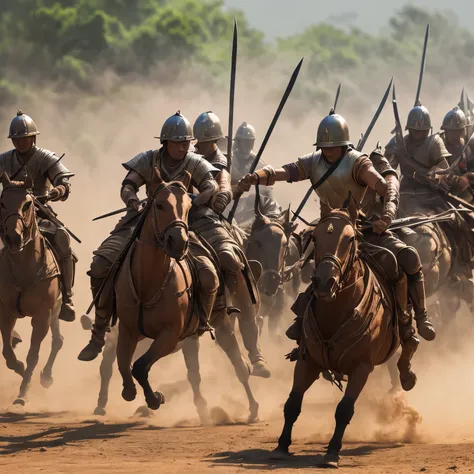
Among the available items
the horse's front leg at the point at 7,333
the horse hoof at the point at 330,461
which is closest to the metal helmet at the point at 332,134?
the horse hoof at the point at 330,461

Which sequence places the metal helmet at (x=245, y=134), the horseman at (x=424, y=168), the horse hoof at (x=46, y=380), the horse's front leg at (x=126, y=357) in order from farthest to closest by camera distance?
the metal helmet at (x=245, y=134)
the horseman at (x=424, y=168)
the horse hoof at (x=46, y=380)
the horse's front leg at (x=126, y=357)

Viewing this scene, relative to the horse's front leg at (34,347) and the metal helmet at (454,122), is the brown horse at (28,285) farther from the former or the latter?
the metal helmet at (454,122)

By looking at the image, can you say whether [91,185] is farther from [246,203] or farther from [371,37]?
[371,37]

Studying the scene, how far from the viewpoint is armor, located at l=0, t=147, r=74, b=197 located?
63.8 feet

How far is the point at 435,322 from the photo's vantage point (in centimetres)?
2362

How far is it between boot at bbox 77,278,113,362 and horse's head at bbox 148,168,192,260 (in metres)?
1.47

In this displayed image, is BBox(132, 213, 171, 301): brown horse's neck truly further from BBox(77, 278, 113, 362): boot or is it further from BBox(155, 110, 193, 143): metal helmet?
BBox(155, 110, 193, 143): metal helmet

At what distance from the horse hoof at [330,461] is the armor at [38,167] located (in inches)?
273

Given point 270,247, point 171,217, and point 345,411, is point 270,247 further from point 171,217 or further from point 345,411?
point 345,411

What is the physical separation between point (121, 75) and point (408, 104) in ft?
36.9

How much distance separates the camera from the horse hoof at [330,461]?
44.3ft

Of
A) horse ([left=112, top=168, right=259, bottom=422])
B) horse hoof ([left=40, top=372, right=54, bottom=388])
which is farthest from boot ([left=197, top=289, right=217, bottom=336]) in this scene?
horse hoof ([left=40, top=372, right=54, bottom=388])

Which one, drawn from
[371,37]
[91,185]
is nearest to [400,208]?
[91,185]

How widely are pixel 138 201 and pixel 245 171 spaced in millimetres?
11013
